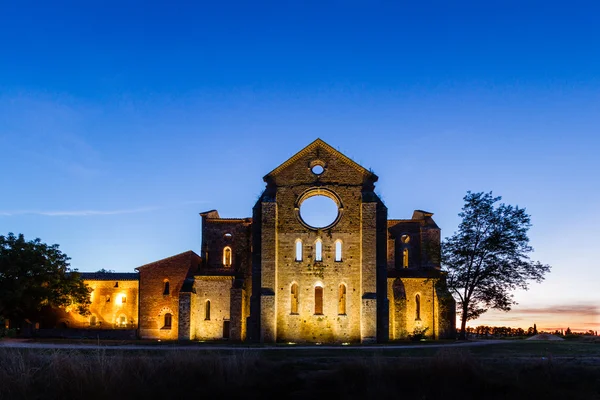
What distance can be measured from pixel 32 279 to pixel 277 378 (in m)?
33.0

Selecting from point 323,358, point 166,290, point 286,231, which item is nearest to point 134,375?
point 323,358

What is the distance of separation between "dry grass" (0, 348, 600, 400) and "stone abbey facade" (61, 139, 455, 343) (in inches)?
736

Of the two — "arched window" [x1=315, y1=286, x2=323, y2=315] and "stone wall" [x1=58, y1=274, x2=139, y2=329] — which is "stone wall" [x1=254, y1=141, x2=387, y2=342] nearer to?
"arched window" [x1=315, y1=286, x2=323, y2=315]

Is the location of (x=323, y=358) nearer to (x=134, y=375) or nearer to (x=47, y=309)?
(x=134, y=375)

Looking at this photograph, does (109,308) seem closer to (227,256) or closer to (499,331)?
(227,256)

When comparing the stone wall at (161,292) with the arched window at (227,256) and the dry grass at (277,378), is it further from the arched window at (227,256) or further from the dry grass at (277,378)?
the dry grass at (277,378)

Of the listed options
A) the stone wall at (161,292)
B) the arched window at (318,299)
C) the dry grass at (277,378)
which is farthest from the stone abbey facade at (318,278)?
the dry grass at (277,378)

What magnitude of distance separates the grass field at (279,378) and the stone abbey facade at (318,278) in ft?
61.4

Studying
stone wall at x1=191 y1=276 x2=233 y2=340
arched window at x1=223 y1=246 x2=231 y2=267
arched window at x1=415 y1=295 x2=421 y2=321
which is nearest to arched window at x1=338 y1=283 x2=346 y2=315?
arched window at x1=415 y1=295 x2=421 y2=321

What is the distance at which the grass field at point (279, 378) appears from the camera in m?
19.3

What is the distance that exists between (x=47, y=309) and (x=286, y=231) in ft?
83.5

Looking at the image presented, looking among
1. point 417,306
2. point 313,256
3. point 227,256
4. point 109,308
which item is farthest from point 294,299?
point 109,308

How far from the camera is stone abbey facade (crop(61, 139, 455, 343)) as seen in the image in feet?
135

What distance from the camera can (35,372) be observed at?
19250mm
